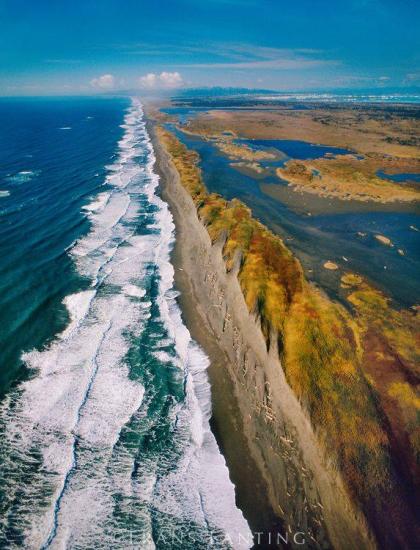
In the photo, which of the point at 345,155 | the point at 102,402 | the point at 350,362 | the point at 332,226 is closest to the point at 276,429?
the point at 350,362

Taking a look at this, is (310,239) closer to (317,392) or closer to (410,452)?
(317,392)

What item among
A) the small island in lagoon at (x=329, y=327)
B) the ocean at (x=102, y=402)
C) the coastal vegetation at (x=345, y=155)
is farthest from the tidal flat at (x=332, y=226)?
the ocean at (x=102, y=402)

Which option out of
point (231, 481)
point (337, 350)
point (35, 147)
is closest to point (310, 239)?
point (337, 350)

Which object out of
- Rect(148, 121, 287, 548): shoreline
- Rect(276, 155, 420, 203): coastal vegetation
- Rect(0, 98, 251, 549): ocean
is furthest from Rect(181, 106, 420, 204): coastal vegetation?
Rect(148, 121, 287, 548): shoreline

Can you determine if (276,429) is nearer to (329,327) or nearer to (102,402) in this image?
(329,327)

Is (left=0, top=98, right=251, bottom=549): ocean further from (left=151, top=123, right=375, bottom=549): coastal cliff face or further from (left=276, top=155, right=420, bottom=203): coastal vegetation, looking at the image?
(left=276, top=155, right=420, bottom=203): coastal vegetation

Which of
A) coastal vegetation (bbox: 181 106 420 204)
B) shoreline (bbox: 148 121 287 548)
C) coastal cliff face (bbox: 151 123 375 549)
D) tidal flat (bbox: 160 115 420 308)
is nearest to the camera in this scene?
coastal cliff face (bbox: 151 123 375 549)

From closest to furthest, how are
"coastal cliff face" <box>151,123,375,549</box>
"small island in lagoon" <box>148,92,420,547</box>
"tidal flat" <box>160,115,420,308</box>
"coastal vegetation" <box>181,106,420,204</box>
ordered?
1. "coastal cliff face" <box>151,123,375,549</box>
2. "small island in lagoon" <box>148,92,420,547</box>
3. "tidal flat" <box>160,115,420,308</box>
4. "coastal vegetation" <box>181,106,420,204</box>
